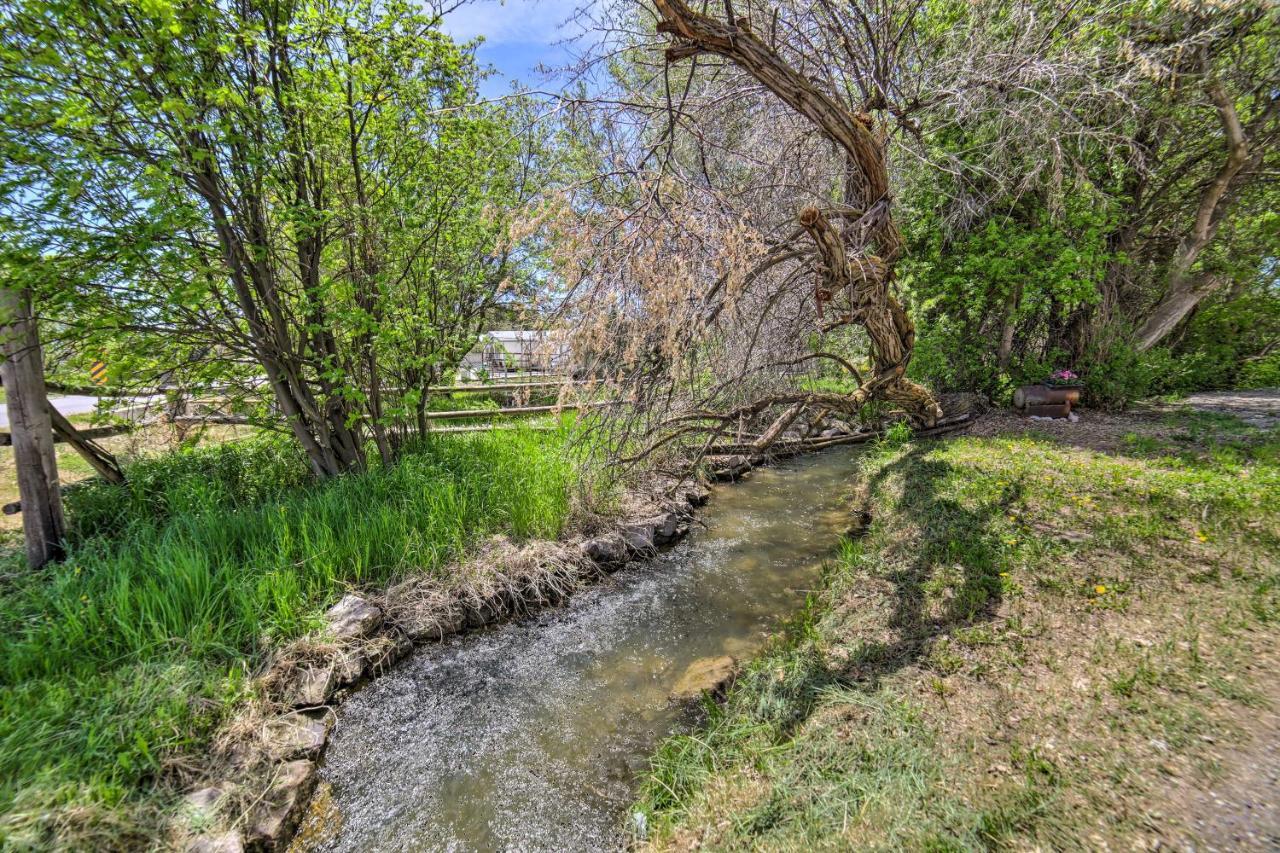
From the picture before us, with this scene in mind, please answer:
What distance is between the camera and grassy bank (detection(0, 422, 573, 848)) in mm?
2217

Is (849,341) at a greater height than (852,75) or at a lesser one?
lesser

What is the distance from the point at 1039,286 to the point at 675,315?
6.17 meters

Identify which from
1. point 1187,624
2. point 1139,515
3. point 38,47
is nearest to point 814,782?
point 1187,624

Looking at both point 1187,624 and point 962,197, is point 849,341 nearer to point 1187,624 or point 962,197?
point 962,197

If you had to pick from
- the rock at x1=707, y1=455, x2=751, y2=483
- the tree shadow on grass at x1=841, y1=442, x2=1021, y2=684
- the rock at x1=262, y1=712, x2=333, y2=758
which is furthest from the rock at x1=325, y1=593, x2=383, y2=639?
the rock at x1=707, y1=455, x2=751, y2=483

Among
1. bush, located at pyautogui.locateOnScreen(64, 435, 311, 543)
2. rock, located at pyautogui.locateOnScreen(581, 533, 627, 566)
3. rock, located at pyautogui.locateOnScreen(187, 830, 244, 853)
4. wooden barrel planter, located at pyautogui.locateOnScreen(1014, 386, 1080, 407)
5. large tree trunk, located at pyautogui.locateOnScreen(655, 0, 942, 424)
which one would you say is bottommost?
rock, located at pyautogui.locateOnScreen(187, 830, 244, 853)

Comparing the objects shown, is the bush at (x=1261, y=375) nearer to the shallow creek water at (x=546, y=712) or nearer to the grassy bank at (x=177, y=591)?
the shallow creek water at (x=546, y=712)

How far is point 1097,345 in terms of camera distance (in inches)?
269

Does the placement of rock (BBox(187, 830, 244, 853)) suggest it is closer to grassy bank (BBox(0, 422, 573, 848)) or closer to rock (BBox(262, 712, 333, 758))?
grassy bank (BBox(0, 422, 573, 848))

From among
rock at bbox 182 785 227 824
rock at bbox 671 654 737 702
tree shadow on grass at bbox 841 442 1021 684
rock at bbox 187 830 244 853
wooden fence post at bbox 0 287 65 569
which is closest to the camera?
rock at bbox 187 830 244 853

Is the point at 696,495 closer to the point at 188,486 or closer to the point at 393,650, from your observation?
the point at 393,650

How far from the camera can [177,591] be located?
3154mm

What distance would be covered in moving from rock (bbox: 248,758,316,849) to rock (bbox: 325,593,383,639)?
0.88 m

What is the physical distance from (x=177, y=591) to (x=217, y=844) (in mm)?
1684
